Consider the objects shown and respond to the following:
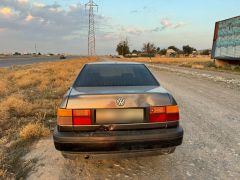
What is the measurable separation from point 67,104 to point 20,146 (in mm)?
2061

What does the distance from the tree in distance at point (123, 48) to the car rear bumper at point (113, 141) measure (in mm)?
121547

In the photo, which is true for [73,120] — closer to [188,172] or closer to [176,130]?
[176,130]

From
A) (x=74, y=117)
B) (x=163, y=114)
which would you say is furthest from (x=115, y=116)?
(x=163, y=114)

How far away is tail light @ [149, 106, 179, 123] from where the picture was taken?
3943 mm

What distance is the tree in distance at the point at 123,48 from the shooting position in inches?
4911

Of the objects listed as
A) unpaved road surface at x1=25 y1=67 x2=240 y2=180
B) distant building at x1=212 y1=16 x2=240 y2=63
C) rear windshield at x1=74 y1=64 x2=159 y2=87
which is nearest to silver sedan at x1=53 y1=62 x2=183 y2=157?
unpaved road surface at x1=25 y1=67 x2=240 y2=180

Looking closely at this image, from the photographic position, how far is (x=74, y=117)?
12.8 feet

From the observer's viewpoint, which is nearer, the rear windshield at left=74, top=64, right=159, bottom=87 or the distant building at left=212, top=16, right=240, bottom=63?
the rear windshield at left=74, top=64, right=159, bottom=87

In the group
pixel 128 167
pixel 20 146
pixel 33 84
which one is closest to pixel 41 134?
pixel 20 146

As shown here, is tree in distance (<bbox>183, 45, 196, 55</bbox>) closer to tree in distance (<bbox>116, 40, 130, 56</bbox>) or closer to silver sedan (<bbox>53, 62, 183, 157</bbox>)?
tree in distance (<bbox>116, 40, 130, 56</bbox>)

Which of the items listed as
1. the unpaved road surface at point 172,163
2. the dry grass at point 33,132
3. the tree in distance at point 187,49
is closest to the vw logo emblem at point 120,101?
the unpaved road surface at point 172,163

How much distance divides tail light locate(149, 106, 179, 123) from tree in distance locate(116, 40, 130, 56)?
398 feet

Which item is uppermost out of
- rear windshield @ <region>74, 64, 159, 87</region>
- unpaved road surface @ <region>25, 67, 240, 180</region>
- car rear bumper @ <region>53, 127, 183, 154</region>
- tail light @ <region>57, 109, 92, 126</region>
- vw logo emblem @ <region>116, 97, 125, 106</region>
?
rear windshield @ <region>74, 64, 159, 87</region>

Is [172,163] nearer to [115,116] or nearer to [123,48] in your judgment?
[115,116]
